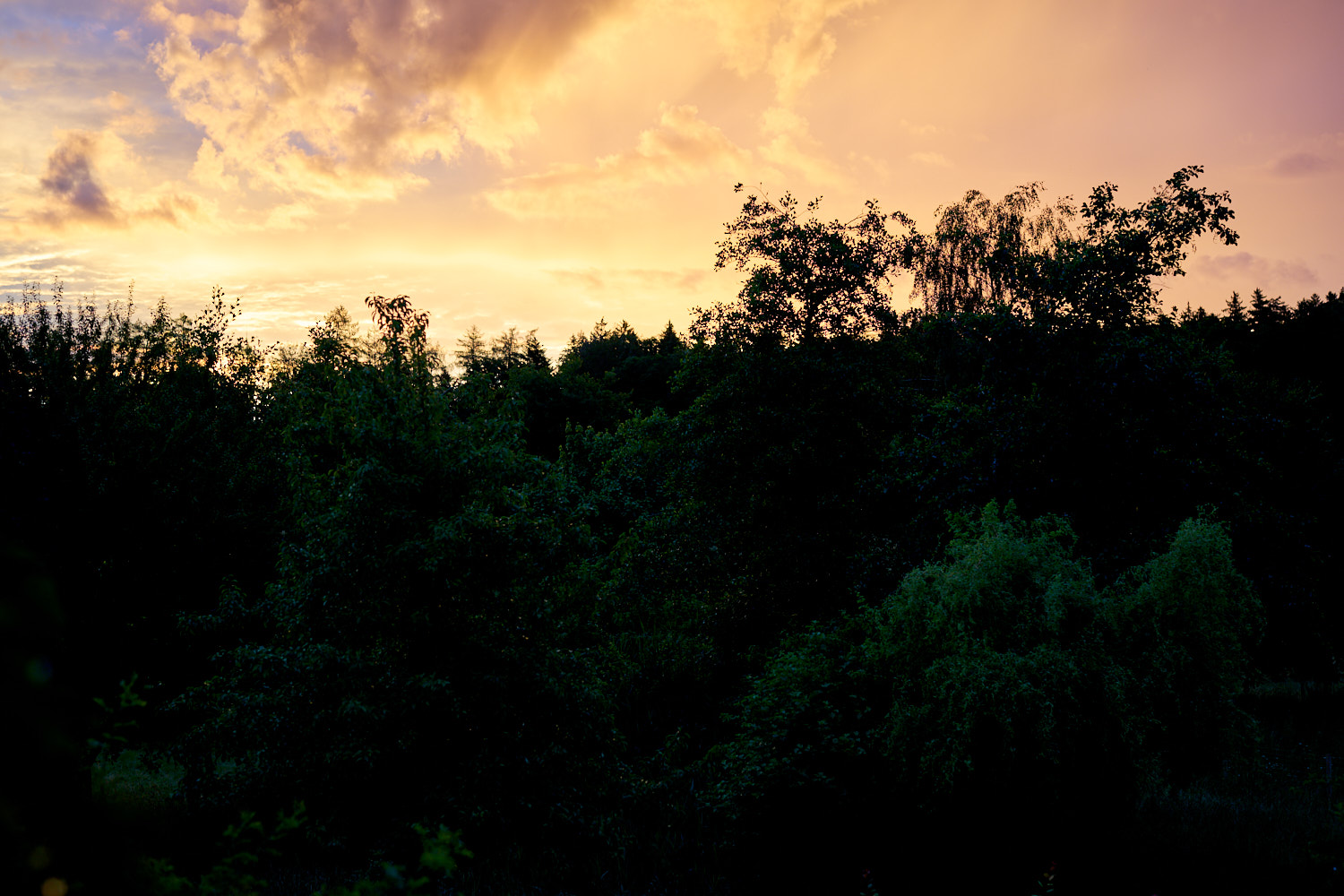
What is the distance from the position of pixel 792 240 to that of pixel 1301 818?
51.9 ft

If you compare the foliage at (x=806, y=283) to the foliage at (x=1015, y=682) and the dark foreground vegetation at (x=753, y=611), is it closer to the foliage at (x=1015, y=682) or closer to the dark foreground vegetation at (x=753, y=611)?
the dark foreground vegetation at (x=753, y=611)

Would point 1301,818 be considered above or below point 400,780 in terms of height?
below

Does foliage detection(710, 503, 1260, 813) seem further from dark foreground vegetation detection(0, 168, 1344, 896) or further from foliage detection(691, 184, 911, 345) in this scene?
foliage detection(691, 184, 911, 345)

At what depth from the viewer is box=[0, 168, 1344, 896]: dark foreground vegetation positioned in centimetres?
995

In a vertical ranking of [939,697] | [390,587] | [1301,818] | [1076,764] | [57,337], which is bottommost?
[1301,818]

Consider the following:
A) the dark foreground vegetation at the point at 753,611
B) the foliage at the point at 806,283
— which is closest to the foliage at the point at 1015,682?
the dark foreground vegetation at the point at 753,611

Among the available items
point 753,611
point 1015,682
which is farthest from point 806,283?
point 1015,682

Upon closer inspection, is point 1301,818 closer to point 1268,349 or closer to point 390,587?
point 390,587

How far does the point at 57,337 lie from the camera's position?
19.2 m

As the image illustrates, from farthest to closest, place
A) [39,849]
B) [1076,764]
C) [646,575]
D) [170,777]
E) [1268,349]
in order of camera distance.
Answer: [1268,349] → [646,575] → [170,777] → [1076,764] → [39,849]

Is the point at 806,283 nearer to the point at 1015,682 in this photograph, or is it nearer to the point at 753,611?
the point at 753,611

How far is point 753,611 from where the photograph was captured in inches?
760

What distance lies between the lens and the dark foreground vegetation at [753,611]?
995 cm

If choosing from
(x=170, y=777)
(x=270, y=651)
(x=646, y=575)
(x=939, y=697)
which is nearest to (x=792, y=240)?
(x=646, y=575)
